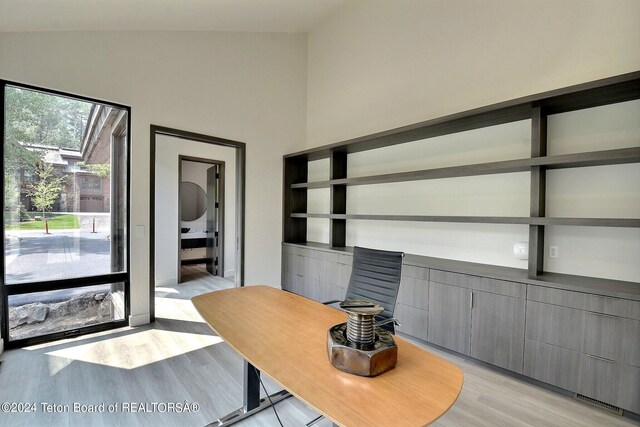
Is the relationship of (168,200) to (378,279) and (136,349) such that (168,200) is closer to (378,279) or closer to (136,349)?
(136,349)

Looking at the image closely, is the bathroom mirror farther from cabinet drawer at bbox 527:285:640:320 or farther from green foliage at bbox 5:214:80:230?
cabinet drawer at bbox 527:285:640:320

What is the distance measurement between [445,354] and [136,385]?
108 inches

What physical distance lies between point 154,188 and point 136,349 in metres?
1.83

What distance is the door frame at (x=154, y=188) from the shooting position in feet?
11.6

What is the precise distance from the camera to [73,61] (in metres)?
3.02

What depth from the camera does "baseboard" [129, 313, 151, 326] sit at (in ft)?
11.2

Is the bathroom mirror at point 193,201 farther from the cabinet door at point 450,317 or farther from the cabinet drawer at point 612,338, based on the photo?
the cabinet drawer at point 612,338

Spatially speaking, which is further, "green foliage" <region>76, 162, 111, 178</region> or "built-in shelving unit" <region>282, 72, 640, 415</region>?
"green foliage" <region>76, 162, 111, 178</region>

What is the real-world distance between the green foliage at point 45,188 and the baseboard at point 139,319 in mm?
1433

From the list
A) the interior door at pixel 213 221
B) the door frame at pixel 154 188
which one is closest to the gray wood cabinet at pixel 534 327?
the door frame at pixel 154 188

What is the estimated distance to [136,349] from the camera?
9.43ft

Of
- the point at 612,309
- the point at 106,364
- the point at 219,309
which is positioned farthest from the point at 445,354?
the point at 106,364

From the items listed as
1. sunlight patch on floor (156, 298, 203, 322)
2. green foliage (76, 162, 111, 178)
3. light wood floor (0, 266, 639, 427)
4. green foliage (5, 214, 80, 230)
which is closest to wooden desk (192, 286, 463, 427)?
light wood floor (0, 266, 639, 427)

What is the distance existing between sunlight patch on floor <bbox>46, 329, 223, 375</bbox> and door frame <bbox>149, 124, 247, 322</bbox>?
1.62ft
